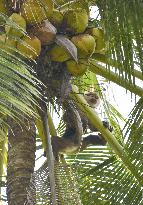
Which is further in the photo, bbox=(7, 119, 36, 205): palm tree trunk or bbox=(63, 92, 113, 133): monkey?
bbox=(63, 92, 113, 133): monkey

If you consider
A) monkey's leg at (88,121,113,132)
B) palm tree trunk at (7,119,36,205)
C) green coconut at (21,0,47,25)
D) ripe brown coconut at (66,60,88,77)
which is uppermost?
green coconut at (21,0,47,25)

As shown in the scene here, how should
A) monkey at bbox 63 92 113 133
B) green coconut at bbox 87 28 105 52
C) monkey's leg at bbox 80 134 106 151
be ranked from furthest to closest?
monkey's leg at bbox 80 134 106 151 < monkey at bbox 63 92 113 133 < green coconut at bbox 87 28 105 52

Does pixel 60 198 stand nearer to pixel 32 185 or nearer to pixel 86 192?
pixel 32 185

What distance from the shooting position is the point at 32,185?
8.83 feet

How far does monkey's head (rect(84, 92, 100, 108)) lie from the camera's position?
3.54 meters

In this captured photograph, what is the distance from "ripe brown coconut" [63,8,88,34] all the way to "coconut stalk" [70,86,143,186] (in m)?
0.54

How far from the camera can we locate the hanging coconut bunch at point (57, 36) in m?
2.63

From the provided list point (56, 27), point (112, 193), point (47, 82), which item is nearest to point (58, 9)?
point (56, 27)

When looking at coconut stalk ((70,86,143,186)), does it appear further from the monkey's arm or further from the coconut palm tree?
the monkey's arm

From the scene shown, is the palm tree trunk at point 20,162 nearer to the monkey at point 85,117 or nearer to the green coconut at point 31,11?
the monkey at point 85,117

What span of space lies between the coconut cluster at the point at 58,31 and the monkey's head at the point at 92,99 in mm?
562

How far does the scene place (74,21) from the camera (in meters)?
2.85

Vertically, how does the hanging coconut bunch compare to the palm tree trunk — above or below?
above

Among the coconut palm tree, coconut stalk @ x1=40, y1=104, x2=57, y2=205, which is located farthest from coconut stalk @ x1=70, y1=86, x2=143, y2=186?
coconut stalk @ x1=40, y1=104, x2=57, y2=205
